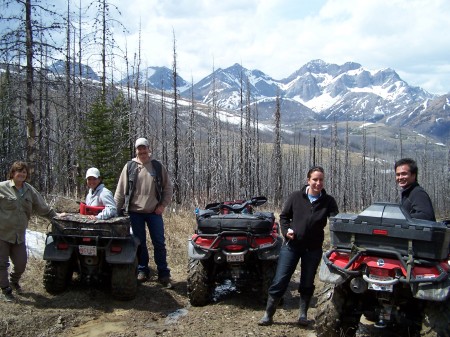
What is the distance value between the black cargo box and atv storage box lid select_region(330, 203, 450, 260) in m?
1.98

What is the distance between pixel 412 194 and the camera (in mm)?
4879

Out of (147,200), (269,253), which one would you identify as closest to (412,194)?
(269,253)

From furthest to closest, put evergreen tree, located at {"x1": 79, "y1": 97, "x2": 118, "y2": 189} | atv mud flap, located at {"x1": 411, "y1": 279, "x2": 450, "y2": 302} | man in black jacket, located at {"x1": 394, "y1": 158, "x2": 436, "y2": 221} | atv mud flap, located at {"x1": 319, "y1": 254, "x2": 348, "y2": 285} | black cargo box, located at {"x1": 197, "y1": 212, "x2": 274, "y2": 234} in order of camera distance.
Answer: evergreen tree, located at {"x1": 79, "y1": 97, "x2": 118, "y2": 189}
black cargo box, located at {"x1": 197, "y1": 212, "x2": 274, "y2": 234}
man in black jacket, located at {"x1": 394, "y1": 158, "x2": 436, "y2": 221}
atv mud flap, located at {"x1": 319, "y1": 254, "x2": 348, "y2": 285}
atv mud flap, located at {"x1": 411, "y1": 279, "x2": 450, "y2": 302}

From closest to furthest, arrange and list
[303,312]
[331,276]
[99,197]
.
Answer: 1. [331,276]
2. [303,312]
3. [99,197]

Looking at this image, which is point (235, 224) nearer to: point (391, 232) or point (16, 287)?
point (391, 232)

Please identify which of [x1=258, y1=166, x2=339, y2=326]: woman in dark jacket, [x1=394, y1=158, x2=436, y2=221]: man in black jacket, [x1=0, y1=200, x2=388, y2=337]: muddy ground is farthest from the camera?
[x1=258, y1=166, x2=339, y2=326]: woman in dark jacket

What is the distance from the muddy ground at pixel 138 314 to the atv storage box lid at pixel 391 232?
174 centimetres

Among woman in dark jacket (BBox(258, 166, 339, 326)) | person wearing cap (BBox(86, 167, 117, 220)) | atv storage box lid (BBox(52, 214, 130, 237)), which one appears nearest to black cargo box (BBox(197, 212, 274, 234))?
woman in dark jacket (BBox(258, 166, 339, 326))

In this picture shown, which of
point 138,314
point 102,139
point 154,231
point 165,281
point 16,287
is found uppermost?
point 102,139

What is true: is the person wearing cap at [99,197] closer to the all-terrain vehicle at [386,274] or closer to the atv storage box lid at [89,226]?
the atv storage box lid at [89,226]

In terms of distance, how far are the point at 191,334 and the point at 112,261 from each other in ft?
5.42

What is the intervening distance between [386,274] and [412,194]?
112cm

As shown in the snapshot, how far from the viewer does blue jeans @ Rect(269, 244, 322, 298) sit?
564cm

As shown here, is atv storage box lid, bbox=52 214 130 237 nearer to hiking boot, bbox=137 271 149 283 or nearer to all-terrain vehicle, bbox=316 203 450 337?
hiking boot, bbox=137 271 149 283
